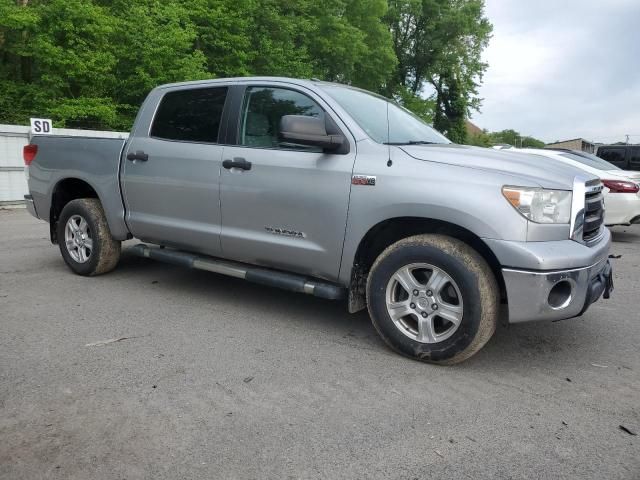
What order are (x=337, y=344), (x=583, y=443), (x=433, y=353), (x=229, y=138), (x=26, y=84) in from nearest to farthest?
(x=583, y=443), (x=433, y=353), (x=337, y=344), (x=229, y=138), (x=26, y=84)

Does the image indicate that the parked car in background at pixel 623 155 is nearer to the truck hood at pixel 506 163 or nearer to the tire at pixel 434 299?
the truck hood at pixel 506 163

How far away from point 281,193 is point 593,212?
2.16 meters

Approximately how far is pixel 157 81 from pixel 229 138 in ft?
58.7

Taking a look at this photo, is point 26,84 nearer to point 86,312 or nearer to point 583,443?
point 86,312

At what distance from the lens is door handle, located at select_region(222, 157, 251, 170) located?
165 inches

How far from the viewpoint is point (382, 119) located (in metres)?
4.27

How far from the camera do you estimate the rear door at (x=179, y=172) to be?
14.7 ft

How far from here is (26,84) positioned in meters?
19.8

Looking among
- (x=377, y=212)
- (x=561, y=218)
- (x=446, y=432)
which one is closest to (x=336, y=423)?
(x=446, y=432)

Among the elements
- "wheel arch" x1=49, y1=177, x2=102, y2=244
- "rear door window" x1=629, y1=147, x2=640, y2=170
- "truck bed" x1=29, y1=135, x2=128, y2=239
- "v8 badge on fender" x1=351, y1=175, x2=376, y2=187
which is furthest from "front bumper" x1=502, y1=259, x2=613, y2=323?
"rear door window" x1=629, y1=147, x2=640, y2=170

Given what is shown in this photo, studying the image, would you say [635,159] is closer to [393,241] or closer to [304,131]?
[393,241]

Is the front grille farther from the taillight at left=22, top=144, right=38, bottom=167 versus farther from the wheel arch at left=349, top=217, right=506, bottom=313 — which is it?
the taillight at left=22, top=144, right=38, bottom=167

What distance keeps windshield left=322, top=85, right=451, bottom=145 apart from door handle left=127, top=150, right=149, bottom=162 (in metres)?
1.81

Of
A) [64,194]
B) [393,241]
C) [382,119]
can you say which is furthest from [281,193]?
[64,194]
